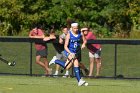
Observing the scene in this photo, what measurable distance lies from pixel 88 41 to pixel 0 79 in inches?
129

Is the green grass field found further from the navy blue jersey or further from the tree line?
the tree line

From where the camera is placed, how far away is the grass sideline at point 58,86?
16.6m

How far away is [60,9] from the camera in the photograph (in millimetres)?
55906

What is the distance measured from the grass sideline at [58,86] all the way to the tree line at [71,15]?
1290 inches

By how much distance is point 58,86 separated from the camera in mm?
17859

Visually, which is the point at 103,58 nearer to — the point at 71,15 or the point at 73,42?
the point at 73,42

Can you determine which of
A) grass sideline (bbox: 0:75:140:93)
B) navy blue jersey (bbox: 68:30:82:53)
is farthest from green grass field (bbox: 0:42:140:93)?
navy blue jersey (bbox: 68:30:82:53)

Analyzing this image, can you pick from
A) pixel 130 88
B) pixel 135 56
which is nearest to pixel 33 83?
pixel 130 88

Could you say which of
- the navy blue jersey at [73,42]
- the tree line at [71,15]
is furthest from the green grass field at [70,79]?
the tree line at [71,15]

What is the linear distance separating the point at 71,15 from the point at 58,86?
38.2m

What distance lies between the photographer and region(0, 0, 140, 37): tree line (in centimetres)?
5431

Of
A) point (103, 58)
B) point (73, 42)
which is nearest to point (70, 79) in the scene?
point (103, 58)

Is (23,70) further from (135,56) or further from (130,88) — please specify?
(130,88)

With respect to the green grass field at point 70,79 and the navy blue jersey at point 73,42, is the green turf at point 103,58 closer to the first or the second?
the green grass field at point 70,79
